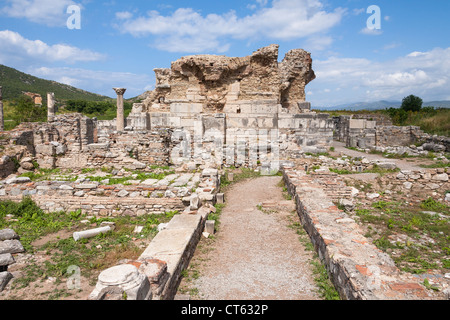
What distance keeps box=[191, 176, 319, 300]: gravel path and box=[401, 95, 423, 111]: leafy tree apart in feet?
126

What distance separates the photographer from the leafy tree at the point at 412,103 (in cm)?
3762

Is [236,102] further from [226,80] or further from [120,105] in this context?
[120,105]

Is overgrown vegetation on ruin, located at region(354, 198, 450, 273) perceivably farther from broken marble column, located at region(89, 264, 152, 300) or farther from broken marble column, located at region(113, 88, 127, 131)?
broken marble column, located at region(113, 88, 127, 131)

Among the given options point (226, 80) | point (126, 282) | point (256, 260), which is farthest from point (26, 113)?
point (126, 282)

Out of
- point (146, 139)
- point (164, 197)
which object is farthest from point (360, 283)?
point (146, 139)

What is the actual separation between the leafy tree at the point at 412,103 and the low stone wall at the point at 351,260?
39.3 m

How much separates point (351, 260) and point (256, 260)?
160cm

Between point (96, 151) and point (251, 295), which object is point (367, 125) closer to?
point (96, 151)

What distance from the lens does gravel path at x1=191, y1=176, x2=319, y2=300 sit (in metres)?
3.90

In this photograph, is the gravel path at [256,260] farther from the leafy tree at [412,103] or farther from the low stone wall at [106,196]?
the leafy tree at [412,103]

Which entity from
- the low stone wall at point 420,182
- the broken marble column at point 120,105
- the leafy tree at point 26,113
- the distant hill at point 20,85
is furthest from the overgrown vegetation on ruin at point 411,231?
the distant hill at point 20,85

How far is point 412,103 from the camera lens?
38.2 metres

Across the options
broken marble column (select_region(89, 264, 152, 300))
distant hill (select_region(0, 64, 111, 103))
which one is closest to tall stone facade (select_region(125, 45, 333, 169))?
broken marble column (select_region(89, 264, 152, 300))
